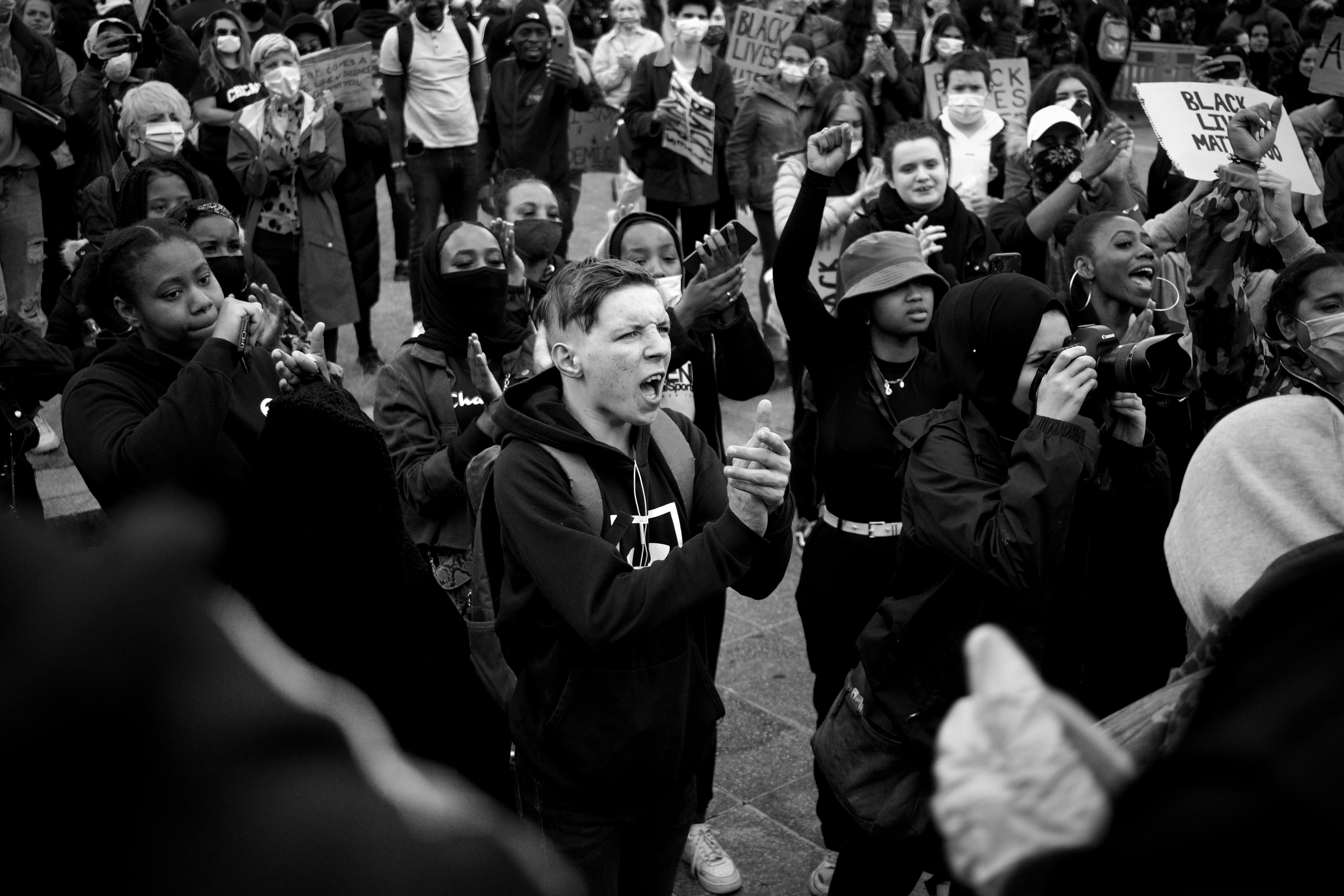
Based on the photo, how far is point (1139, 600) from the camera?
11.0ft

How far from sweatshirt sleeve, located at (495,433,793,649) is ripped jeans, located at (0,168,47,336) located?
5.85m

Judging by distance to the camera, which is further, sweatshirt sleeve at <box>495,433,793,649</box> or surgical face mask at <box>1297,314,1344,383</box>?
surgical face mask at <box>1297,314,1344,383</box>

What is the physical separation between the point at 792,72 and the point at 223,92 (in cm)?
379

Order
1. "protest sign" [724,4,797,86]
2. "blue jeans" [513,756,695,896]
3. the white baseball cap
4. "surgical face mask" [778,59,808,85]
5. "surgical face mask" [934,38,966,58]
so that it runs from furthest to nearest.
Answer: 1. "surgical face mask" [934,38,966,58]
2. "protest sign" [724,4,797,86]
3. "surgical face mask" [778,59,808,85]
4. the white baseball cap
5. "blue jeans" [513,756,695,896]

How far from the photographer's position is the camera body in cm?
290

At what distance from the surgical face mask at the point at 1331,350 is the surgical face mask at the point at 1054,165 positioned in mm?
2580

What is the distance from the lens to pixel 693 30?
8.91 metres

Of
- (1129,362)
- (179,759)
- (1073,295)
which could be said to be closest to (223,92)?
(1073,295)

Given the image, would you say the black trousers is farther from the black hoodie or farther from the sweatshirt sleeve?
the sweatshirt sleeve

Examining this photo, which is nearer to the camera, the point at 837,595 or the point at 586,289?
the point at 586,289

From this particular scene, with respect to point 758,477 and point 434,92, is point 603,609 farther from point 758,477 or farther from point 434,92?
point 434,92

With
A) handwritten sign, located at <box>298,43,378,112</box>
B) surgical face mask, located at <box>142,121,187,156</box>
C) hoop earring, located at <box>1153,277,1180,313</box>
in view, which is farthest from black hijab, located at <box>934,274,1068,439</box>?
handwritten sign, located at <box>298,43,378,112</box>

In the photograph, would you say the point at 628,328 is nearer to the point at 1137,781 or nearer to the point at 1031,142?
the point at 1137,781

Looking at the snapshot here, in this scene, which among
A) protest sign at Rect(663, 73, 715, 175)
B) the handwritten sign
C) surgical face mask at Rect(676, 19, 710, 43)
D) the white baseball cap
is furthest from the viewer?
surgical face mask at Rect(676, 19, 710, 43)
